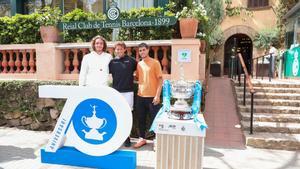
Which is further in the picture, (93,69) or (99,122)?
(93,69)

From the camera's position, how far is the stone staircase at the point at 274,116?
502cm

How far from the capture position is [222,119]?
6012mm

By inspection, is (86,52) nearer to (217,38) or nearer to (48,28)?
(48,28)

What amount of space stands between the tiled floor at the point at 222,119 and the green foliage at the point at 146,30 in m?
1.86

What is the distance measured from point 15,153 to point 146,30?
334cm

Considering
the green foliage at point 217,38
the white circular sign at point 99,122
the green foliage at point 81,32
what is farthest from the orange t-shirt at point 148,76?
the green foliage at point 217,38

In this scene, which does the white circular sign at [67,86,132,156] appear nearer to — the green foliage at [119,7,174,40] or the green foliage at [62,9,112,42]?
the green foliage at [119,7,174,40]

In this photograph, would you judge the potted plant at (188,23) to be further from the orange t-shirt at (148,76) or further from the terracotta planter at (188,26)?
the orange t-shirt at (148,76)

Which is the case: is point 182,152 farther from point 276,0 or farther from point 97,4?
point 276,0

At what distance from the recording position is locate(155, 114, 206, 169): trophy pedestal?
319 centimetres

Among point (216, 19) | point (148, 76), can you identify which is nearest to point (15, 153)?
point (148, 76)

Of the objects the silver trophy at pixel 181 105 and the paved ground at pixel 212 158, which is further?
the paved ground at pixel 212 158

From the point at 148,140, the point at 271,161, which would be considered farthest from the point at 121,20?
the point at 271,161

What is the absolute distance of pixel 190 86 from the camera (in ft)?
11.2
